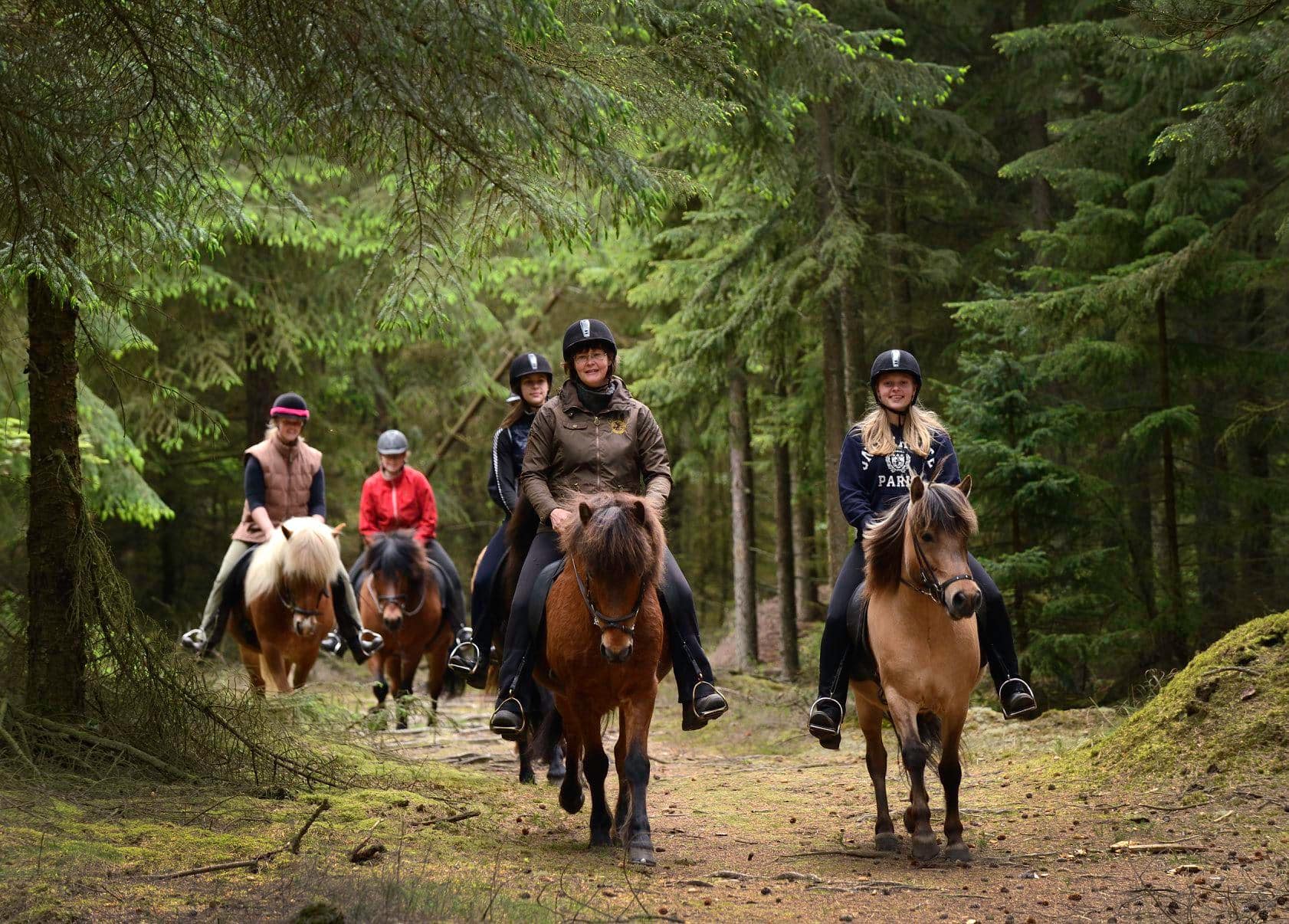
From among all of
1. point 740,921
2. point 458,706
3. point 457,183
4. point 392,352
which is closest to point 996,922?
point 740,921

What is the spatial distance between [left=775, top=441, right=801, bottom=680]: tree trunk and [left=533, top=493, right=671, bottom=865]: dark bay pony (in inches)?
443

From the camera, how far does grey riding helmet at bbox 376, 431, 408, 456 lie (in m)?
12.5

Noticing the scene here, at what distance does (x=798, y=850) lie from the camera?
7.12m

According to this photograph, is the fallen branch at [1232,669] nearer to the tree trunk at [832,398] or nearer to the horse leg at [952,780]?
the horse leg at [952,780]

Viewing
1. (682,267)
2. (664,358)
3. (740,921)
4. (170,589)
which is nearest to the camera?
(740,921)

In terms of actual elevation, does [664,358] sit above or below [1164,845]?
above

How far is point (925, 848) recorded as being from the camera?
6.61 m

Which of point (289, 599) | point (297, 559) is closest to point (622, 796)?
point (297, 559)

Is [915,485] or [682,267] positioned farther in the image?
[682,267]

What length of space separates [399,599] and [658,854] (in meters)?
5.68

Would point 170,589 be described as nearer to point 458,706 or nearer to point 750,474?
point 458,706

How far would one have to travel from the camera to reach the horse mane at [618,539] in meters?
6.20

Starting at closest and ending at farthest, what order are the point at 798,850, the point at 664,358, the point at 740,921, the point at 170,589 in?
the point at 740,921 < the point at 798,850 < the point at 664,358 < the point at 170,589

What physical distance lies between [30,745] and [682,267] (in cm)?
1051
